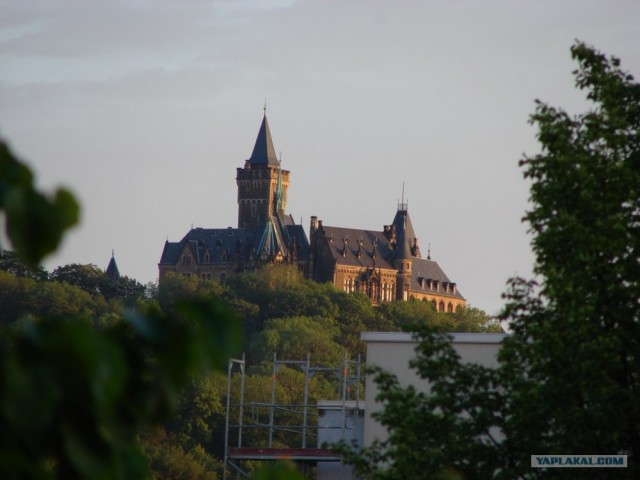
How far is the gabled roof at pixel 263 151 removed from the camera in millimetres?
196625

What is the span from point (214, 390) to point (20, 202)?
104m

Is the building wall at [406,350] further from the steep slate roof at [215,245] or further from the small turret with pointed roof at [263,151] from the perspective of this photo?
the small turret with pointed roof at [263,151]

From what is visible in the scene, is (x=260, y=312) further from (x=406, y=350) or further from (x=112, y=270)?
(x=406, y=350)

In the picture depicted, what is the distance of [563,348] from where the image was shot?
1540cm

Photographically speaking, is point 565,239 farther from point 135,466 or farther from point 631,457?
point 135,466

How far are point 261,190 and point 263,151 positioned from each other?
6.18 m

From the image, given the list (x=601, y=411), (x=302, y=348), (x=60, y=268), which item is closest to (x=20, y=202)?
(x=601, y=411)

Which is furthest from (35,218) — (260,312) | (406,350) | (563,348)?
(260,312)

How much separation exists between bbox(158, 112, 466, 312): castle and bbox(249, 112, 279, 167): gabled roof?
0.91 metres

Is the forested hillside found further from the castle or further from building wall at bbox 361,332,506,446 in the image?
building wall at bbox 361,332,506,446

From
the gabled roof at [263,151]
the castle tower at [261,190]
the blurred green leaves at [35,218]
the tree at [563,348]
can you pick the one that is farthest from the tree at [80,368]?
the gabled roof at [263,151]

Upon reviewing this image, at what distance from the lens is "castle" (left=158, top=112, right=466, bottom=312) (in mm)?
183375

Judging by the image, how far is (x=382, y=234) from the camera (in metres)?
189

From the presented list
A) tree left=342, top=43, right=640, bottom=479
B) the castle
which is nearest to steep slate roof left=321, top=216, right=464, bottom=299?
the castle
